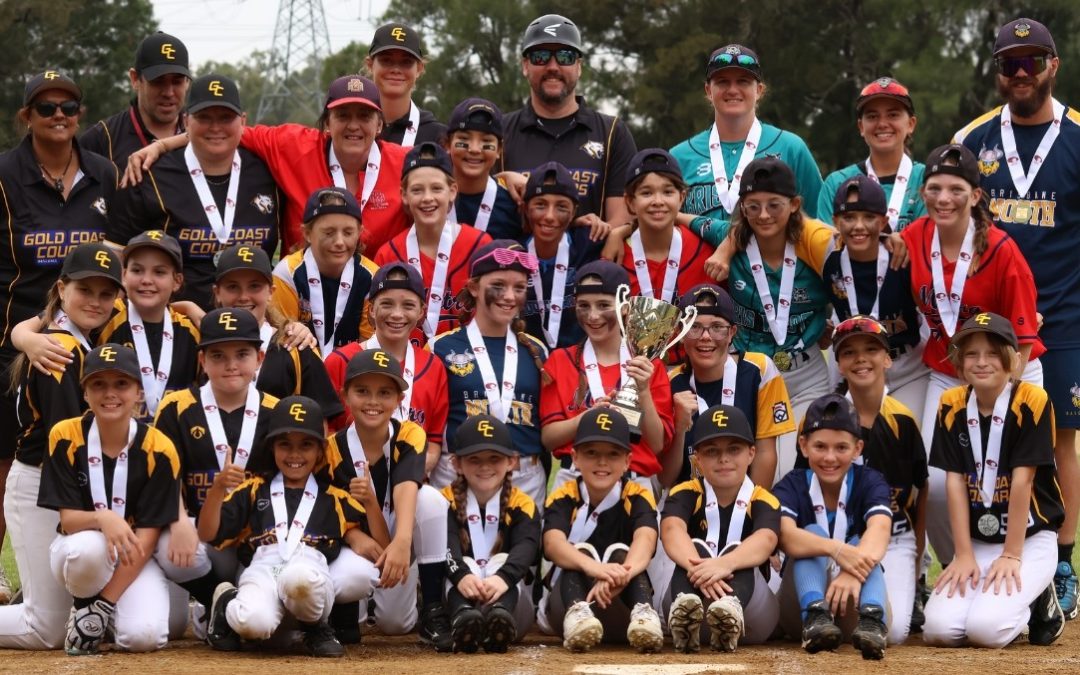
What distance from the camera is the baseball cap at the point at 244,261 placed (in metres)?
7.90

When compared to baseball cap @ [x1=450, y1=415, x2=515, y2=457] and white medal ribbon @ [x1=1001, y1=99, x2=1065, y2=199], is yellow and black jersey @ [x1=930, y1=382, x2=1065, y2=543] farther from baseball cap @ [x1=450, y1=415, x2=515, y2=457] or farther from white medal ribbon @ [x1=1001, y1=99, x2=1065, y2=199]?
baseball cap @ [x1=450, y1=415, x2=515, y2=457]

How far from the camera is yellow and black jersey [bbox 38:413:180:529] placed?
7.19m

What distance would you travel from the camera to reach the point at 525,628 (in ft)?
25.2

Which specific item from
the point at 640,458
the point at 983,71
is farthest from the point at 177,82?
the point at 983,71

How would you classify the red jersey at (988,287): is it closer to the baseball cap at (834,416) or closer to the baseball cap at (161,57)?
the baseball cap at (834,416)

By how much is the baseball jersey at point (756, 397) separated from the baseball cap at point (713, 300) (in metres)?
0.32

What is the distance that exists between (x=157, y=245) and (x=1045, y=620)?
4.87 meters

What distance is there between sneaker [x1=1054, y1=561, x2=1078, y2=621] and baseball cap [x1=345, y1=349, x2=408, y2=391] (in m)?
3.77

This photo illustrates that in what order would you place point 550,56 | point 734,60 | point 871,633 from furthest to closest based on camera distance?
point 550,56
point 734,60
point 871,633

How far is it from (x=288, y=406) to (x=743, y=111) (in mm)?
3453

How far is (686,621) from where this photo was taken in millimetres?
7113

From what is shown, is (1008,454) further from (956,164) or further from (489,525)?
(489,525)

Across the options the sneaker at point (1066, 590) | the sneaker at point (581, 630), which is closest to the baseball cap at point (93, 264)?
the sneaker at point (581, 630)

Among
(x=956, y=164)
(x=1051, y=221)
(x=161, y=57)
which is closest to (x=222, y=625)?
(x=161, y=57)
